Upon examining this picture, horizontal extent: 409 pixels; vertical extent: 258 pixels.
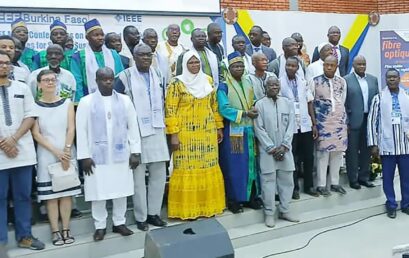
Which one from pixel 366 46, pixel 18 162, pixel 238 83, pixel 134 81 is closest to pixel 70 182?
pixel 18 162

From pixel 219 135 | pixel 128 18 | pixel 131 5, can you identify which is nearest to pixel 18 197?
pixel 219 135

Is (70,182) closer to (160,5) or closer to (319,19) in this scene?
(160,5)

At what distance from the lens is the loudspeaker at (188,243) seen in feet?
11.6

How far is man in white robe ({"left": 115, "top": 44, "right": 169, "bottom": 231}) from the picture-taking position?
4945 mm

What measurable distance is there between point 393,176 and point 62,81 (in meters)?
3.53

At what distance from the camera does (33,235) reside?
4652mm

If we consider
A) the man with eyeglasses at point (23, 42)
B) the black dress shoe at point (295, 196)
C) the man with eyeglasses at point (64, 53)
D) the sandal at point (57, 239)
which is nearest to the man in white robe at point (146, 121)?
the man with eyeglasses at point (64, 53)

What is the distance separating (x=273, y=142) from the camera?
5434 mm

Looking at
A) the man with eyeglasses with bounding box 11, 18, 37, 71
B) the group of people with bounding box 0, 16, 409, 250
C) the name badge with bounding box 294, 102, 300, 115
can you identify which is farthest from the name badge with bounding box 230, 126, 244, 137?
the man with eyeglasses with bounding box 11, 18, 37, 71

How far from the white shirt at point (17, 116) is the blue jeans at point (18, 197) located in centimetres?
9

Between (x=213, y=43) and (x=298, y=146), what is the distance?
1419mm

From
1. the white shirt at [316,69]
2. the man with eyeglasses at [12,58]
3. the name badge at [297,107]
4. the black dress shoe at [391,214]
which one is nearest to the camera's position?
the man with eyeglasses at [12,58]

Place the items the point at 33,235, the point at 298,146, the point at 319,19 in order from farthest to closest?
the point at 319,19 < the point at 298,146 < the point at 33,235

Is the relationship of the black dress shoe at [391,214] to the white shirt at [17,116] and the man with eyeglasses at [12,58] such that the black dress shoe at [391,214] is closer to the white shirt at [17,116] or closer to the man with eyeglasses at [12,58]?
the white shirt at [17,116]
